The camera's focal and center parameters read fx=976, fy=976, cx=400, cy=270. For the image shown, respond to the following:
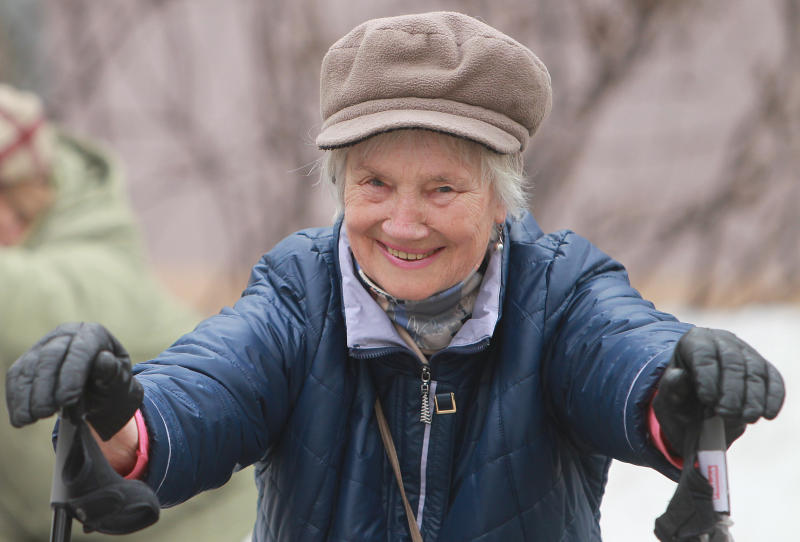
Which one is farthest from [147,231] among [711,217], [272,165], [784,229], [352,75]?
[352,75]

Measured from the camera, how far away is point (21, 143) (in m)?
3.36

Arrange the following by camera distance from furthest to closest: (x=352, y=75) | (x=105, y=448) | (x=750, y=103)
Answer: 1. (x=750, y=103)
2. (x=352, y=75)
3. (x=105, y=448)

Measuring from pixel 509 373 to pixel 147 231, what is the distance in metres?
5.61

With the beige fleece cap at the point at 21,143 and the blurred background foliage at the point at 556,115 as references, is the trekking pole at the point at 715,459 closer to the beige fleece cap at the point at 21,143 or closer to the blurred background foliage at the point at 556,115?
the beige fleece cap at the point at 21,143

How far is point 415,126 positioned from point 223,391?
0.59 m

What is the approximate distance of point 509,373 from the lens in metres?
1.88

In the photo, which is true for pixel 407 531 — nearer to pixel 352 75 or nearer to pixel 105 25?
pixel 352 75

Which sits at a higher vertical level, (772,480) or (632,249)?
(632,249)

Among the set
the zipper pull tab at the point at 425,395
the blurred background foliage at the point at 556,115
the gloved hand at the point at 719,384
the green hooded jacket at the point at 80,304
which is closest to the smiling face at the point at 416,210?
the zipper pull tab at the point at 425,395

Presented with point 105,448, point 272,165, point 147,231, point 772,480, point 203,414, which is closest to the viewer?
point 105,448

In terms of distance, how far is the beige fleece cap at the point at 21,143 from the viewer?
333cm

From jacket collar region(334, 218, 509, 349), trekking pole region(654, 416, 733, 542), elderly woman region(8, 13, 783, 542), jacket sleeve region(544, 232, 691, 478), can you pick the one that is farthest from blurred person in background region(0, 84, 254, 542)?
trekking pole region(654, 416, 733, 542)

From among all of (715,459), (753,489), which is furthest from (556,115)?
(715,459)

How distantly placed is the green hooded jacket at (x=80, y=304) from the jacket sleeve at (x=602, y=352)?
1.77 metres
